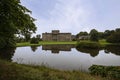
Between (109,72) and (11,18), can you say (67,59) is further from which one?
(11,18)

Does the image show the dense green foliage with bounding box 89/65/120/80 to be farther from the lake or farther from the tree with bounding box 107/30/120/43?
the tree with bounding box 107/30/120/43

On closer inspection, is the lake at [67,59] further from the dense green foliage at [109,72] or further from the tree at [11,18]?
the tree at [11,18]

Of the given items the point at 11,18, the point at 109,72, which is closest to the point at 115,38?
the point at 109,72

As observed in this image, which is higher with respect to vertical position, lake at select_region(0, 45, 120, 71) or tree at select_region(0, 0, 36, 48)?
tree at select_region(0, 0, 36, 48)

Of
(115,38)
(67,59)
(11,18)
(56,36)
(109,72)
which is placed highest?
(56,36)

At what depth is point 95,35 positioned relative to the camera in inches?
3258

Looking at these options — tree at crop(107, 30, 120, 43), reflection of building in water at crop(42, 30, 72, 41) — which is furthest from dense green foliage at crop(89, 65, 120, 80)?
reflection of building in water at crop(42, 30, 72, 41)

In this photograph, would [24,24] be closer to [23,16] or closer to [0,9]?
[23,16]

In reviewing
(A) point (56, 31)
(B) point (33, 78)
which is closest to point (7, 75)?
(B) point (33, 78)

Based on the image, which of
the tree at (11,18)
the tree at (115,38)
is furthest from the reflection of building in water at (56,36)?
the tree at (11,18)

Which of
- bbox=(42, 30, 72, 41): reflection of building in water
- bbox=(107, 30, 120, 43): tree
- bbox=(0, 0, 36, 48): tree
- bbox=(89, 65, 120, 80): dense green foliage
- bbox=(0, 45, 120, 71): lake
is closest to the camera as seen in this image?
bbox=(0, 0, 36, 48): tree

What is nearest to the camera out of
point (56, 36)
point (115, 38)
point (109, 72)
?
point (109, 72)

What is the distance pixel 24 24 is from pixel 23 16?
1.49 feet

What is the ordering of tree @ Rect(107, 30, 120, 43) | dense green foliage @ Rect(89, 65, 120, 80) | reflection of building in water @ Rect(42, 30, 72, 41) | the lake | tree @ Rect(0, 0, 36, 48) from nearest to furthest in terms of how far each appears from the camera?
tree @ Rect(0, 0, 36, 48)
dense green foliage @ Rect(89, 65, 120, 80)
the lake
tree @ Rect(107, 30, 120, 43)
reflection of building in water @ Rect(42, 30, 72, 41)
